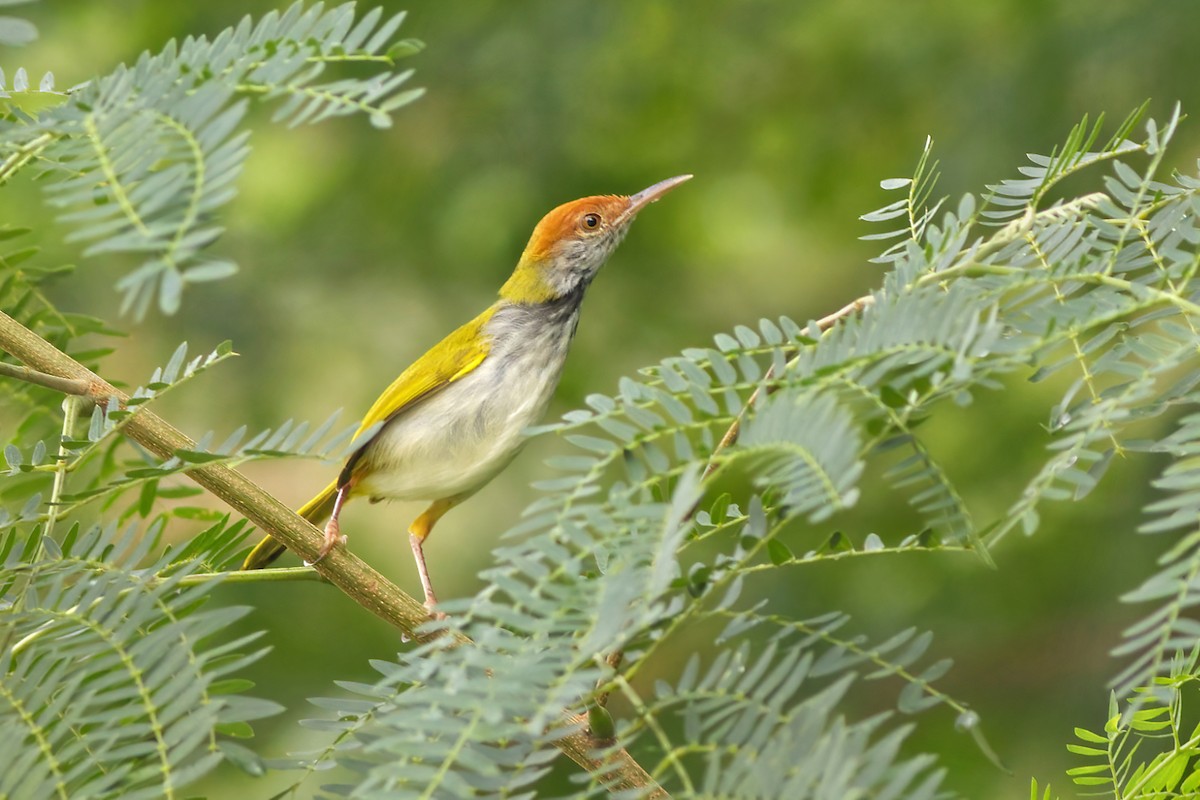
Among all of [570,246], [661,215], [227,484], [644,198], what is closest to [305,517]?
[570,246]

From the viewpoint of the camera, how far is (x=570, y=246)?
4.18 metres

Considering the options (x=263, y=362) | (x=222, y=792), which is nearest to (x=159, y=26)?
(x=263, y=362)

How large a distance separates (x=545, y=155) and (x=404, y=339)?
1.29 m

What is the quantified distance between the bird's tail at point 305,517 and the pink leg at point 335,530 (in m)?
0.04

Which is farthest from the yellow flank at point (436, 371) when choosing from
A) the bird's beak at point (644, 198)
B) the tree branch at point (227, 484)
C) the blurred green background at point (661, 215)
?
the blurred green background at point (661, 215)

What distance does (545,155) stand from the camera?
593 cm

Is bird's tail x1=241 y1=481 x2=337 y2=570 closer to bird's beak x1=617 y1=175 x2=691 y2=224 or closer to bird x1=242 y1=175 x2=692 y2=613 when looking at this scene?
bird x1=242 y1=175 x2=692 y2=613

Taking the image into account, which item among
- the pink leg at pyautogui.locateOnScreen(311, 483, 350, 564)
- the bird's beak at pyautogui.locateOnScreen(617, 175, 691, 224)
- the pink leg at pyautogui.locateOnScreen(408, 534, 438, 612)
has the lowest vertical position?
the pink leg at pyautogui.locateOnScreen(408, 534, 438, 612)

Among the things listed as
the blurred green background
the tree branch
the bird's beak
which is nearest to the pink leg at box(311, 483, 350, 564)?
the tree branch

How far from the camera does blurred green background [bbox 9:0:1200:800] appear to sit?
5.09 metres

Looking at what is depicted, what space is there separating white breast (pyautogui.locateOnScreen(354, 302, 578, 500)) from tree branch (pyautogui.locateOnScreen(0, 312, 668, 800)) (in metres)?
1.31

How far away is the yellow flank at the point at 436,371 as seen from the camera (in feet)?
11.8

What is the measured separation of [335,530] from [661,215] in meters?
3.74

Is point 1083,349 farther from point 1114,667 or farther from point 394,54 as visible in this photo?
point 1114,667
